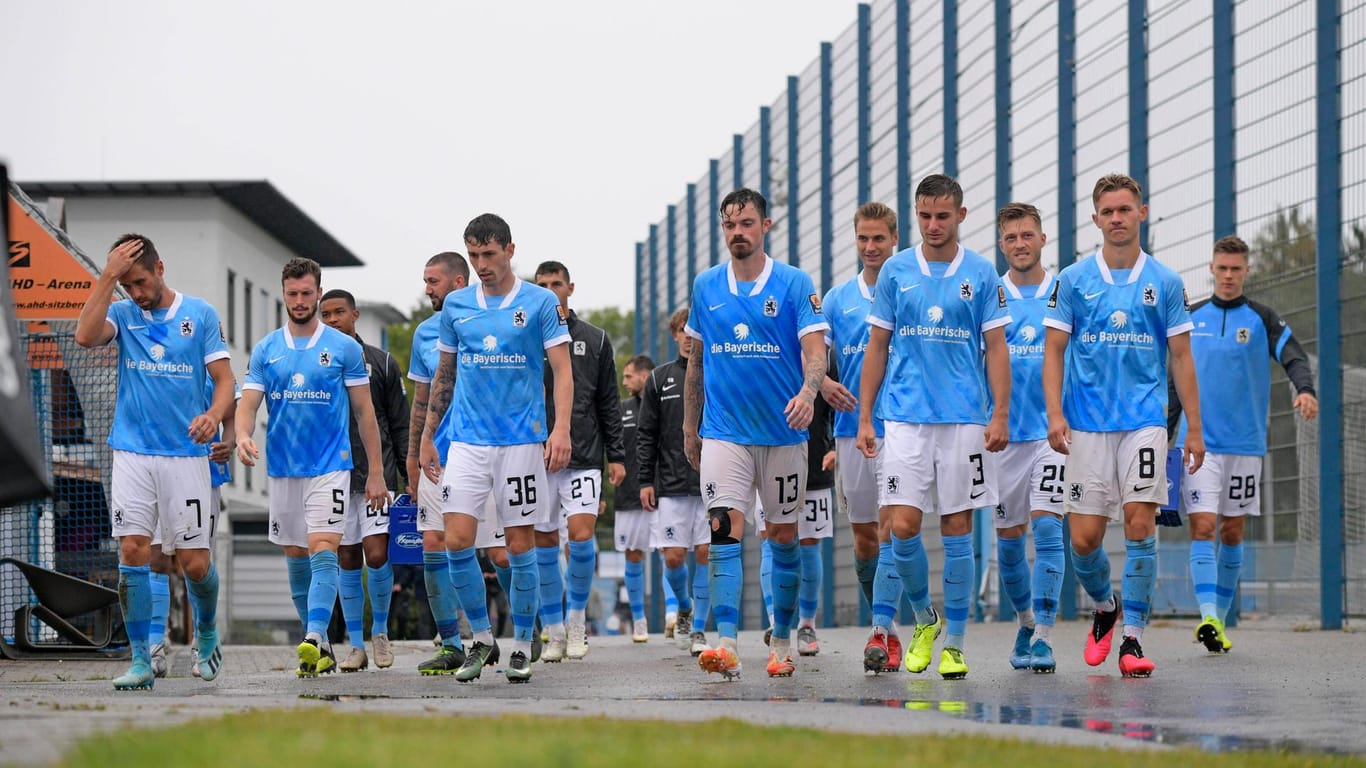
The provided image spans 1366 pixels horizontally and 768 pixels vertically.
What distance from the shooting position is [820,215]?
27.9m

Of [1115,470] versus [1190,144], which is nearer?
[1115,470]

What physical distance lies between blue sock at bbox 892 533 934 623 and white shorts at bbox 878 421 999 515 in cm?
21

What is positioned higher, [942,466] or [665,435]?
[665,435]

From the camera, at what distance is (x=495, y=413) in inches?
415

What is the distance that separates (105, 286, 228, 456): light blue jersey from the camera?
10695 millimetres

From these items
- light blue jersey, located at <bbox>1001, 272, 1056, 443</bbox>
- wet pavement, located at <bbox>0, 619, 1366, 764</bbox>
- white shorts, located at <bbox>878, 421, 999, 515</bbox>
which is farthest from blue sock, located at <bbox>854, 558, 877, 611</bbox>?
white shorts, located at <bbox>878, 421, 999, 515</bbox>

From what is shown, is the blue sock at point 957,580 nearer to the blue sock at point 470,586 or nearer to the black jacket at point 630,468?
the blue sock at point 470,586

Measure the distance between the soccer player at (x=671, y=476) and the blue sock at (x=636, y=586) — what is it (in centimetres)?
244

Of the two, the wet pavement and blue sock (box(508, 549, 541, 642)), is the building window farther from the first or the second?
blue sock (box(508, 549, 541, 642))

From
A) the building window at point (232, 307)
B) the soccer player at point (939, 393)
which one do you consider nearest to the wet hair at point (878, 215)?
the soccer player at point (939, 393)

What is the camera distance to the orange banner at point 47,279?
15.4 metres

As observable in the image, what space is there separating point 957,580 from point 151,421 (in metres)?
4.41

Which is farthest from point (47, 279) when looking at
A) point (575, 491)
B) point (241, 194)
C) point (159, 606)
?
point (241, 194)

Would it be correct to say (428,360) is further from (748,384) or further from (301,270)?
(748,384)
